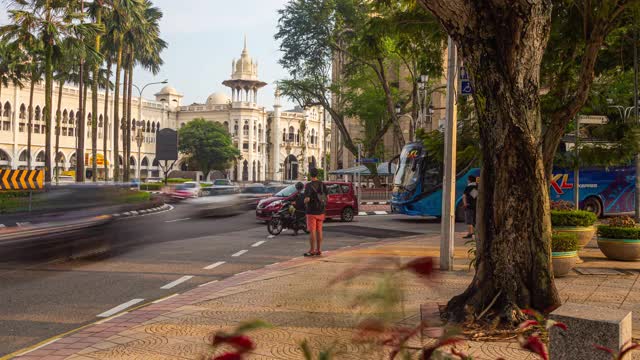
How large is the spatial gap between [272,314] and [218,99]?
108 m

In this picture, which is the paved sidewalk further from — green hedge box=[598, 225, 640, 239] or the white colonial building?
the white colonial building

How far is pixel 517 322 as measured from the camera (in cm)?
595

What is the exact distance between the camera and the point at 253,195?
91.0ft

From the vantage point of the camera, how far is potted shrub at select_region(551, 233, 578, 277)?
9.48 m

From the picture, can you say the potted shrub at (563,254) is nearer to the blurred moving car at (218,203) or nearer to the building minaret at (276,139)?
the blurred moving car at (218,203)

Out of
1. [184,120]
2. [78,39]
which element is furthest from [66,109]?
[78,39]

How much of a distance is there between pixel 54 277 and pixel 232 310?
4.18 m

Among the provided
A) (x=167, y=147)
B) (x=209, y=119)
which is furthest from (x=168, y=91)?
(x=167, y=147)

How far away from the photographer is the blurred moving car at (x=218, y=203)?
933 inches

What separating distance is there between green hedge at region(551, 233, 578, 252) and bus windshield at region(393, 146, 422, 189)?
47.3 feet

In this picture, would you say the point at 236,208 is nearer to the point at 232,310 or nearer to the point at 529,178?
the point at 232,310

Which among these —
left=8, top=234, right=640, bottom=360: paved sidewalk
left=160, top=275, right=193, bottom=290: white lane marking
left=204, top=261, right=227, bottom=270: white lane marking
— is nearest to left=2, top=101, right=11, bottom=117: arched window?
left=204, top=261, right=227, bottom=270: white lane marking

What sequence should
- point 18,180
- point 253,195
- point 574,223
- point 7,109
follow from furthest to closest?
point 7,109 → point 253,195 → point 18,180 → point 574,223

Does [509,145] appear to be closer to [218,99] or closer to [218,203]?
[218,203]
